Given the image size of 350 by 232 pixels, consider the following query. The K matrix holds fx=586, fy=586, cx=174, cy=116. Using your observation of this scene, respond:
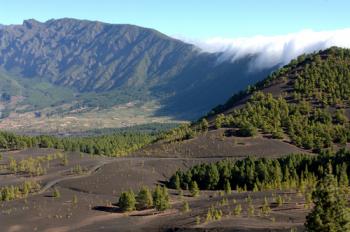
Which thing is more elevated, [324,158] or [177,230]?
[324,158]

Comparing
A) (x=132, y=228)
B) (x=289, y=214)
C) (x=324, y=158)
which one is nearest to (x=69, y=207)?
(x=132, y=228)

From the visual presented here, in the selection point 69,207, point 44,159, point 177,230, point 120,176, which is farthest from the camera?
point 44,159

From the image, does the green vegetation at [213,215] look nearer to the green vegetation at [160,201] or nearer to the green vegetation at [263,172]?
the green vegetation at [160,201]

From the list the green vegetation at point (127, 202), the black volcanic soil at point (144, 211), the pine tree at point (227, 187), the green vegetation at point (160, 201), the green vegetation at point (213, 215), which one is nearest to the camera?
the black volcanic soil at point (144, 211)

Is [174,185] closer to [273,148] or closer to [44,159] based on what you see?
[273,148]

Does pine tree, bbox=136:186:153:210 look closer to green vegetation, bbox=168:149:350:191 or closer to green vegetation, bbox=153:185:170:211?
green vegetation, bbox=153:185:170:211

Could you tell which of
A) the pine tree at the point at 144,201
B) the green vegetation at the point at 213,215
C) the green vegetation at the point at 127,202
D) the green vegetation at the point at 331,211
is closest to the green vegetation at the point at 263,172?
the pine tree at the point at 144,201

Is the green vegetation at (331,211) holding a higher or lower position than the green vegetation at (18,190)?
higher
